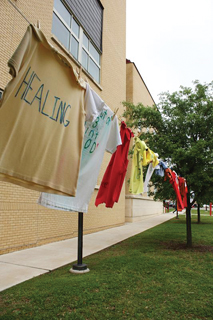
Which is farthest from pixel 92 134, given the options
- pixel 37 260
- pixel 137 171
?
pixel 37 260

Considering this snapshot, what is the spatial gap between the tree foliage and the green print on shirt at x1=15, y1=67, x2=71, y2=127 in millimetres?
5275

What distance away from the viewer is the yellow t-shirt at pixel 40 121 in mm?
2057

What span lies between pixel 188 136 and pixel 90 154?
546 centimetres

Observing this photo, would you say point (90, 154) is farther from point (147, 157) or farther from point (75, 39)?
point (75, 39)

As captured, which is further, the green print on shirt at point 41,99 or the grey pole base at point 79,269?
the grey pole base at point 79,269

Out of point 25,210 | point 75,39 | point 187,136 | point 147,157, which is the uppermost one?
point 75,39

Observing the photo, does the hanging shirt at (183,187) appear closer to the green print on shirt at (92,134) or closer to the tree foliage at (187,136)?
the tree foliage at (187,136)

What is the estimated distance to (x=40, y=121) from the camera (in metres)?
2.27

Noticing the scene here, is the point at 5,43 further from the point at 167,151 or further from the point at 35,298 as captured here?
the point at 35,298

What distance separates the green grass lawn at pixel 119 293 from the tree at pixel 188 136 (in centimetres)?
248

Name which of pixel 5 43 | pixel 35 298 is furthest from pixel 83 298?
pixel 5 43

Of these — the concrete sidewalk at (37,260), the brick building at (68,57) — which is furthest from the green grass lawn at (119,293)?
the brick building at (68,57)

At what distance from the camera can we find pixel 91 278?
185 inches

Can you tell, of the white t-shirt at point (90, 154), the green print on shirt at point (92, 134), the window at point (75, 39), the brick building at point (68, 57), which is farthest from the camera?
the window at point (75, 39)
